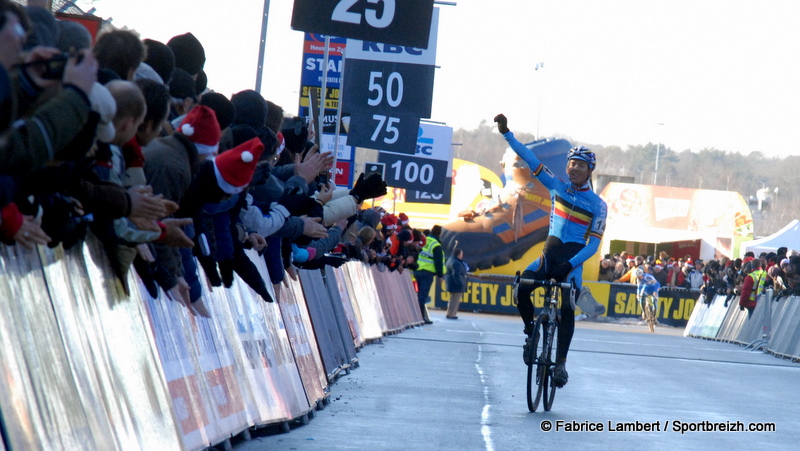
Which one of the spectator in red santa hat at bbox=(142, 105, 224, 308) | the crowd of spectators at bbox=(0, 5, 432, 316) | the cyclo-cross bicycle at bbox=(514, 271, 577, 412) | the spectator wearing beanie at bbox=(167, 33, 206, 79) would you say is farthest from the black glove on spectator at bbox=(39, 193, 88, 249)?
the cyclo-cross bicycle at bbox=(514, 271, 577, 412)

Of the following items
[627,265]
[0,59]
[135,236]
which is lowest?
[627,265]

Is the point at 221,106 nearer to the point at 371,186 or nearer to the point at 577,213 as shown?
the point at 371,186

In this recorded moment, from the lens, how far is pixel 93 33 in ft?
25.1

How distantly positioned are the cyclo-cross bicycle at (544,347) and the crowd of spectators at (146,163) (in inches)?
61.1

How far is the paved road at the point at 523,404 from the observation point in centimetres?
744

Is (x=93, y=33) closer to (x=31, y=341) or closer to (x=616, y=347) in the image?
(x=31, y=341)

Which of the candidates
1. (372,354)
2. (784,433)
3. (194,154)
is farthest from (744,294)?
(194,154)

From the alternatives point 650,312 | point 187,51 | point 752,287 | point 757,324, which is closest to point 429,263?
point 752,287

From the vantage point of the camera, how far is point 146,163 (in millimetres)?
5754

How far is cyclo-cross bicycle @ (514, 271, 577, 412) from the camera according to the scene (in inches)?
357

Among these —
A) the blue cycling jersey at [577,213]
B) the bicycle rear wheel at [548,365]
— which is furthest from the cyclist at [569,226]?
the bicycle rear wheel at [548,365]

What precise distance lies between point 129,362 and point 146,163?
114 cm

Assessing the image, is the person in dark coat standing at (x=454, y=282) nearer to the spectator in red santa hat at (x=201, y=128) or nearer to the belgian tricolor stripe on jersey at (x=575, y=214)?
the belgian tricolor stripe on jersey at (x=575, y=214)

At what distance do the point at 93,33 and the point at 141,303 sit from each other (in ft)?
9.18
